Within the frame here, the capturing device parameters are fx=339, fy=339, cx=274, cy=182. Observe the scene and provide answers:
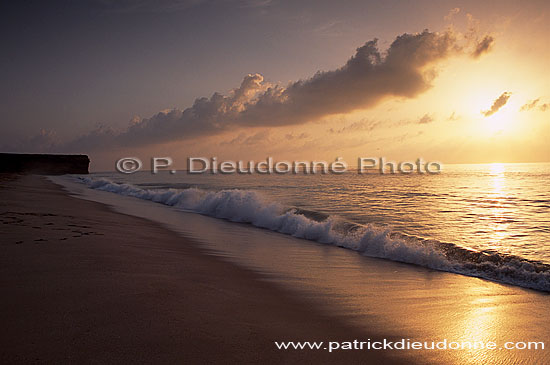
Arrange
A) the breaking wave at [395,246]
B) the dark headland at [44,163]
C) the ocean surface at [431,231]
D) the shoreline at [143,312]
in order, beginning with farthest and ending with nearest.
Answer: the dark headland at [44,163]
the ocean surface at [431,231]
the breaking wave at [395,246]
the shoreline at [143,312]

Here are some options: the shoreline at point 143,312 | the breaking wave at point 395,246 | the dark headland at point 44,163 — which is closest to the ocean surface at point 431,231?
the breaking wave at point 395,246

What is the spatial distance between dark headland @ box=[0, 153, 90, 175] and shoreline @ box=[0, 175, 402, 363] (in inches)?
4708

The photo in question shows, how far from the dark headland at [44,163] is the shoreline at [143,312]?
392 ft

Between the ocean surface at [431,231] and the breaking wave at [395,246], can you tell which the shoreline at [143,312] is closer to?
the breaking wave at [395,246]

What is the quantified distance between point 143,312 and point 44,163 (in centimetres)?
14275

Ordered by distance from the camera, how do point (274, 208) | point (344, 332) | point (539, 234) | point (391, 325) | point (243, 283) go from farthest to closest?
1. point (274, 208)
2. point (539, 234)
3. point (243, 283)
4. point (391, 325)
5. point (344, 332)

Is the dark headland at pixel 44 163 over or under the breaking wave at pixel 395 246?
over

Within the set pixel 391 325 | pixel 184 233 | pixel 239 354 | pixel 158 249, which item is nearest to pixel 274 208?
pixel 184 233

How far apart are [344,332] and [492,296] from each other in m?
3.11

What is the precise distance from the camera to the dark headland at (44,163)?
350 ft

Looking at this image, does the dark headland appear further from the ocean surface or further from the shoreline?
the shoreline

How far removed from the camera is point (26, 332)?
287cm

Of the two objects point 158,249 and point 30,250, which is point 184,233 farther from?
point 30,250

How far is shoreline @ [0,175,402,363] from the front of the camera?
280 centimetres
